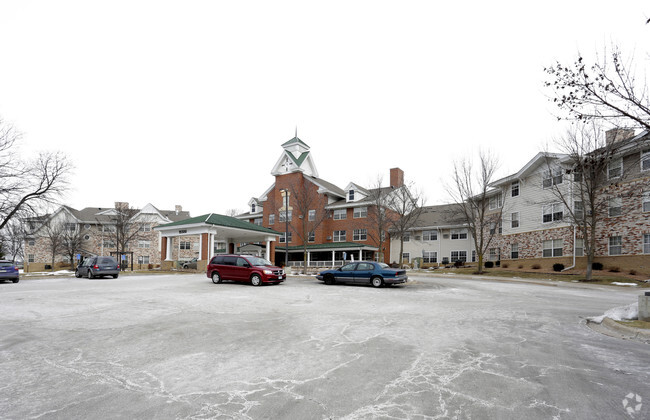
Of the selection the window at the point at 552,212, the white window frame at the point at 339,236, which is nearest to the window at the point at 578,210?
the window at the point at 552,212

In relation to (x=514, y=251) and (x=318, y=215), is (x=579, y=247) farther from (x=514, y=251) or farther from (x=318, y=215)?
(x=318, y=215)

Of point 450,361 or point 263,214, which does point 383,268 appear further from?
point 263,214

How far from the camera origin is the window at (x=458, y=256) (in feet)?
142

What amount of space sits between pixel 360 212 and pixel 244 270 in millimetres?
28500

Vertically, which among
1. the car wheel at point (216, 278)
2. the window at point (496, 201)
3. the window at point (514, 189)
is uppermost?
the window at point (514, 189)

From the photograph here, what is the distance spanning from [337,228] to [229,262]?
29018mm

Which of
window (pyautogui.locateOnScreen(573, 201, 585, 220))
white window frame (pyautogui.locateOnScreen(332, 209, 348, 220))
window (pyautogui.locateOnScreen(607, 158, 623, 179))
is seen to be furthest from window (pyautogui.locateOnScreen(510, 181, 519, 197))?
white window frame (pyautogui.locateOnScreen(332, 209, 348, 220))

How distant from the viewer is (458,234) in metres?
44.0

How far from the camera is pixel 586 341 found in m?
7.54

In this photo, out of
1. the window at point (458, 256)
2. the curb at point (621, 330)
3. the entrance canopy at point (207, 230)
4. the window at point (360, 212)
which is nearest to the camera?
the curb at point (621, 330)

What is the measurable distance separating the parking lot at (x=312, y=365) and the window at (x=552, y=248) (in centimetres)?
2283

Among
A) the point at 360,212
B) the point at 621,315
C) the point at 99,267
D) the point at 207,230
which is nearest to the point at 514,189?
the point at 360,212

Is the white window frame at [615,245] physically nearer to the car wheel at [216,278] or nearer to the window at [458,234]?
Result: the window at [458,234]

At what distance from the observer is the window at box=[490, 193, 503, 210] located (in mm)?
38219
